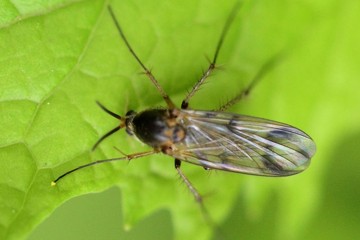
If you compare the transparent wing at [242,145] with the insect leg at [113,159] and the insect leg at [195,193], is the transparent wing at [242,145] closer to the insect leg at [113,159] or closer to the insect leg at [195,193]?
the insect leg at [195,193]

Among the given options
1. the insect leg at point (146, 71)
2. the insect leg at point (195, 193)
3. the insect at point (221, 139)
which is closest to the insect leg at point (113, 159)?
the insect at point (221, 139)

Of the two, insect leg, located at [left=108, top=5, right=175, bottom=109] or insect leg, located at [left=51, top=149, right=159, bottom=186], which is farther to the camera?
insect leg, located at [left=108, top=5, right=175, bottom=109]

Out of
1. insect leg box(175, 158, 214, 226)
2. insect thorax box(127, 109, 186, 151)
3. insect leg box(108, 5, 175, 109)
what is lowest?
insect leg box(175, 158, 214, 226)

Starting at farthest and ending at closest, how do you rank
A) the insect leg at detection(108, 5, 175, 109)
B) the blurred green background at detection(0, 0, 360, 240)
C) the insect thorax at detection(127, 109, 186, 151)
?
the insect thorax at detection(127, 109, 186, 151), the insect leg at detection(108, 5, 175, 109), the blurred green background at detection(0, 0, 360, 240)

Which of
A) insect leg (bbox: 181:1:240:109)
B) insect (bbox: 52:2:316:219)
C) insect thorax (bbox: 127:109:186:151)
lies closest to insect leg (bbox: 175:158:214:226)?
insect (bbox: 52:2:316:219)

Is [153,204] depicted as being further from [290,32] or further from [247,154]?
[290,32]

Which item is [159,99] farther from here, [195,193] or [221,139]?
[195,193]

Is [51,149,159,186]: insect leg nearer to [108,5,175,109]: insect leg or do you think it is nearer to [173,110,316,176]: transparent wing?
[173,110,316,176]: transparent wing

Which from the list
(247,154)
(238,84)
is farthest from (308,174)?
(238,84)

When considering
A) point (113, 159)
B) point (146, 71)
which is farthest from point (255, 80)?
point (113, 159)
